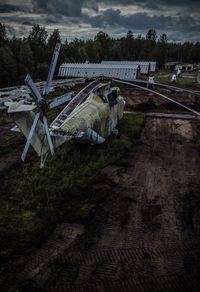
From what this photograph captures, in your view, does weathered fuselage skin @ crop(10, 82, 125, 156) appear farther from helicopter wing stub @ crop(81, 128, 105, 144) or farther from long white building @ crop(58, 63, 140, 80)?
long white building @ crop(58, 63, 140, 80)

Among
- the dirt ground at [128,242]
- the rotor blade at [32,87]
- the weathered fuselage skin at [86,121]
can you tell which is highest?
the rotor blade at [32,87]

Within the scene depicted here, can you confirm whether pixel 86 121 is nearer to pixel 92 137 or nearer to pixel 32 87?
pixel 92 137

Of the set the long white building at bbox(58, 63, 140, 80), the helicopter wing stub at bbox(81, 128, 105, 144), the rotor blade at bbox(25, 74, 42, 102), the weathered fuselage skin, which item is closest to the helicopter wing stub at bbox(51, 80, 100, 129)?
the weathered fuselage skin

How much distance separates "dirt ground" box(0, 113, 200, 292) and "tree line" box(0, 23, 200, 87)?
4399 cm

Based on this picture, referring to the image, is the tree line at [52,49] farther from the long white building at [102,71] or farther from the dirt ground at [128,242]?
the dirt ground at [128,242]

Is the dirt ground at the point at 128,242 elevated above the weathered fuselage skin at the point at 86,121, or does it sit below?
below

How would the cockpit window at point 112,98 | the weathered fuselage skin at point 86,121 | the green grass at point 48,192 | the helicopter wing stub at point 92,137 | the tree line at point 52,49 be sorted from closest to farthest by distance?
the green grass at point 48,192
the weathered fuselage skin at point 86,121
the helicopter wing stub at point 92,137
the cockpit window at point 112,98
the tree line at point 52,49

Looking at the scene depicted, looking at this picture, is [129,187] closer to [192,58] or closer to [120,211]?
[120,211]

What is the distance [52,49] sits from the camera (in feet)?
Result: 236

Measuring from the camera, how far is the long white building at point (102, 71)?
156 ft

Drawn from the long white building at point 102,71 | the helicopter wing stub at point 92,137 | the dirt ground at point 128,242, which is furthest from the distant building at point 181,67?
the dirt ground at point 128,242

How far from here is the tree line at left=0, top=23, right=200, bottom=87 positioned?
186ft

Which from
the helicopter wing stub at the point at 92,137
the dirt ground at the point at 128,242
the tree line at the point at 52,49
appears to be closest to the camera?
the dirt ground at the point at 128,242

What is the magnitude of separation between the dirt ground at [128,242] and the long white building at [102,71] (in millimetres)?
30737
